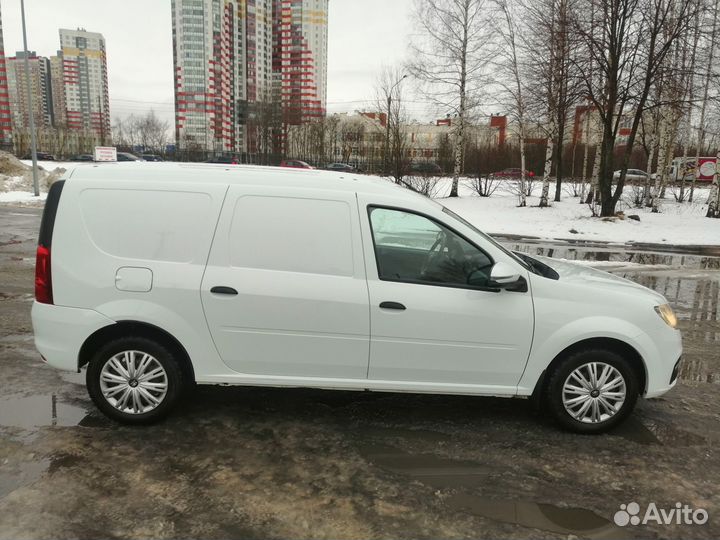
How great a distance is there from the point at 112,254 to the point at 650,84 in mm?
20494

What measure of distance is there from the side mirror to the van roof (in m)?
0.85

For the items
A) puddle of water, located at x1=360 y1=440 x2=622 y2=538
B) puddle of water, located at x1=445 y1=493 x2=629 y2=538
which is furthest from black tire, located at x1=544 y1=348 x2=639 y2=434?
puddle of water, located at x1=445 y1=493 x2=629 y2=538

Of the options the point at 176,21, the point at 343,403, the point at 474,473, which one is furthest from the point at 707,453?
the point at 176,21

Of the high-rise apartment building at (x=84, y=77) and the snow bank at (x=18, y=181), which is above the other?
the high-rise apartment building at (x=84, y=77)

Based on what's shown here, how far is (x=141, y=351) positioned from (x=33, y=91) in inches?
4734

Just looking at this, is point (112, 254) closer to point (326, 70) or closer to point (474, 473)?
point (474, 473)

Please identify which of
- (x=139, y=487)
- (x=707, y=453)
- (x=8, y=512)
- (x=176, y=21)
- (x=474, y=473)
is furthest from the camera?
(x=176, y=21)

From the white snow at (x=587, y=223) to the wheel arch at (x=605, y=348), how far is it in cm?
1408

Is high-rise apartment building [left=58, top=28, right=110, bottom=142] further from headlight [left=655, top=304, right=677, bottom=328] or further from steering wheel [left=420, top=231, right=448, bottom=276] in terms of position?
headlight [left=655, top=304, right=677, bottom=328]

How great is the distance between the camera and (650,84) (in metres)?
19.0

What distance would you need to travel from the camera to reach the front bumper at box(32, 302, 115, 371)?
12.6 feet

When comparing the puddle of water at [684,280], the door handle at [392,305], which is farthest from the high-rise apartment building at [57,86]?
the door handle at [392,305]

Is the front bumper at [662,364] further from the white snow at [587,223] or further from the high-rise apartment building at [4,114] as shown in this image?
the high-rise apartment building at [4,114]

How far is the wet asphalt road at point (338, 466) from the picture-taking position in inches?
114
